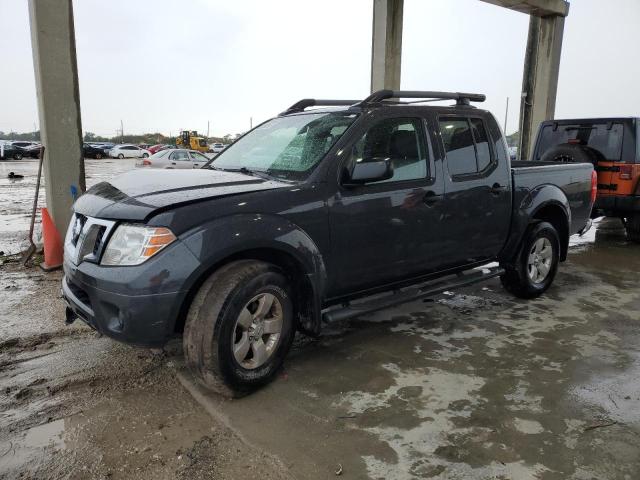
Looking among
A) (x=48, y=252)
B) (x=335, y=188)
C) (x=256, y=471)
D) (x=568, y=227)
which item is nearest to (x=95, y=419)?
(x=256, y=471)

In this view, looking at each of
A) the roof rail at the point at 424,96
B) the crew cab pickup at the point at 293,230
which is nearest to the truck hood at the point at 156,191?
the crew cab pickup at the point at 293,230

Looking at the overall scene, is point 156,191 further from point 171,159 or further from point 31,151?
point 31,151

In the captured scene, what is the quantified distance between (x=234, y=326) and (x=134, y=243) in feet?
2.38

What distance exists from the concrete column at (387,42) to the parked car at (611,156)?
339 cm

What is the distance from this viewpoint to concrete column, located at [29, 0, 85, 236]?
5.68 metres

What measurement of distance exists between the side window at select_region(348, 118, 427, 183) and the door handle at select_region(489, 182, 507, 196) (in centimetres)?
86

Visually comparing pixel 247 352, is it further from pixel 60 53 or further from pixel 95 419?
pixel 60 53

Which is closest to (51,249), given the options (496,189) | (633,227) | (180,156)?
(496,189)

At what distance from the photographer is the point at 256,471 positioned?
7.55 feet

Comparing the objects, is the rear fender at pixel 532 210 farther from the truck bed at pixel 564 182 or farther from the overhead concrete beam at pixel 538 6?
the overhead concrete beam at pixel 538 6

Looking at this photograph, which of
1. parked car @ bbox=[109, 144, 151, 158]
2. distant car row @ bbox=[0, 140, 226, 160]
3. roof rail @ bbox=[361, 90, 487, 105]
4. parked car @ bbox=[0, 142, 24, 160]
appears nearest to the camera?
roof rail @ bbox=[361, 90, 487, 105]

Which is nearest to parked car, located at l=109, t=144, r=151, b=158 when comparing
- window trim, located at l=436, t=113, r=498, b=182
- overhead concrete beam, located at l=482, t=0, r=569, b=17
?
overhead concrete beam, located at l=482, t=0, r=569, b=17

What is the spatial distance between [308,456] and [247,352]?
77 cm

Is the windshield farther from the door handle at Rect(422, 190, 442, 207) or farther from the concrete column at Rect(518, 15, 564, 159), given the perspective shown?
the concrete column at Rect(518, 15, 564, 159)
